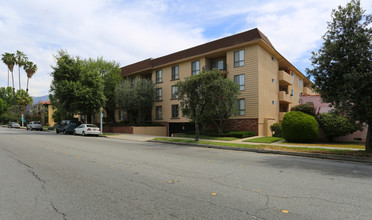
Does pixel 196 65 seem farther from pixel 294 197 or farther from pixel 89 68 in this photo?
pixel 294 197

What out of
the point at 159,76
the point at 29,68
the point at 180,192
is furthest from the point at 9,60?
the point at 180,192

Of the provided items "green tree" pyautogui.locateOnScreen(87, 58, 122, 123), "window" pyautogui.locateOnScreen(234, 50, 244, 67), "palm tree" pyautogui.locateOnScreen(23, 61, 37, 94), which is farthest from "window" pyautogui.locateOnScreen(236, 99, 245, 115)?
"palm tree" pyautogui.locateOnScreen(23, 61, 37, 94)

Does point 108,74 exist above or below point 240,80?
above

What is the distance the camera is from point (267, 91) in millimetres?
23453

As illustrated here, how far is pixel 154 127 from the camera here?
28.6 meters

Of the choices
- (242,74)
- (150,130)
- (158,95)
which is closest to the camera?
(242,74)

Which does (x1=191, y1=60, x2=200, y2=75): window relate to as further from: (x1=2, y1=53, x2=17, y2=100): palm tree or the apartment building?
(x1=2, y1=53, x2=17, y2=100): palm tree

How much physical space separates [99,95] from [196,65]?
40.5ft

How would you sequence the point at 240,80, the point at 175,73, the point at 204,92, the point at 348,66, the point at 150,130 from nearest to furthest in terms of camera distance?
the point at 348,66, the point at 204,92, the point at 240,80, the point at 150,130, the point at 175,73

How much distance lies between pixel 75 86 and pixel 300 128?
2356 cm

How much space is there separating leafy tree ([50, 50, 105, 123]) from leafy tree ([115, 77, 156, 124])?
2.36 m

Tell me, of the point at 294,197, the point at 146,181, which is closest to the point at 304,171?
the point at 294,197

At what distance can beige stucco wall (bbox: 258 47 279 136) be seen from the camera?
2194cm

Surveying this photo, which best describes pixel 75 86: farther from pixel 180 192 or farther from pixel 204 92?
pixel 180 192
